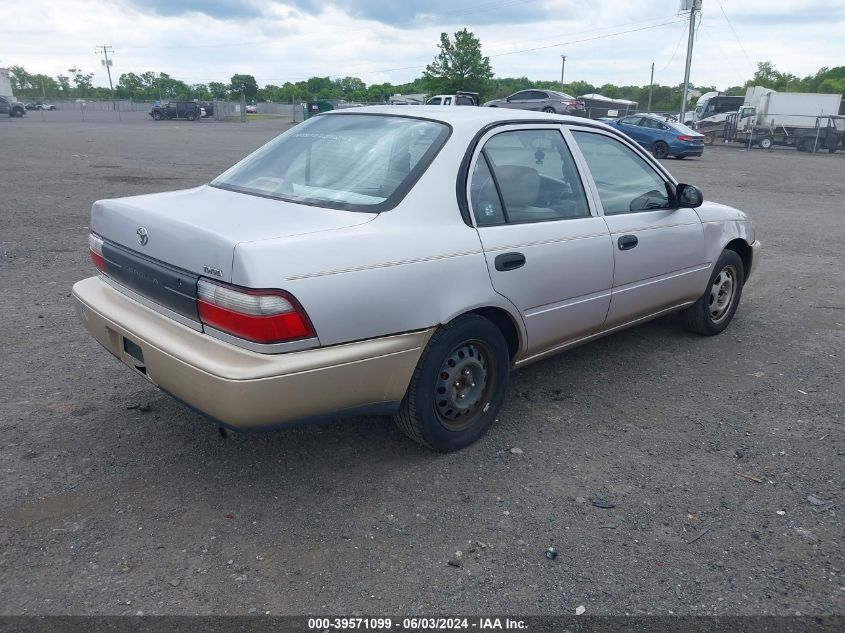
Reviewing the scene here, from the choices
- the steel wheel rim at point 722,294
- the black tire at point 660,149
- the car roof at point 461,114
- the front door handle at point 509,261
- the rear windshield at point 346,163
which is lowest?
the black tire at point 660,149

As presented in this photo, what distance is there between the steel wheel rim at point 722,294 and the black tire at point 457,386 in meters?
2.46

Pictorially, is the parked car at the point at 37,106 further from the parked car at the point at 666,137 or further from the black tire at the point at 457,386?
the black tire at the point at 457,386

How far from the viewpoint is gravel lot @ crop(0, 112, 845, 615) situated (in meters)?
2.58

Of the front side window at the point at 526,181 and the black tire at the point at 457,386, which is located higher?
the front side window at the point at 526,181

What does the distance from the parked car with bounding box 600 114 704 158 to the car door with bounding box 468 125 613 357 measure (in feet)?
72.3

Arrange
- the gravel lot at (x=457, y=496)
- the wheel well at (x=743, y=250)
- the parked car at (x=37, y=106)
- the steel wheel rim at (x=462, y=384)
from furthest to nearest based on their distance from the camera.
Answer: the parked car at (x=37, y=106) < the wheel well at (x=743, y=250) < the steel wheel rim at (x=462, y=384) < the gravel lot at (x=457, y=496)

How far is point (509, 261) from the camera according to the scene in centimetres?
345

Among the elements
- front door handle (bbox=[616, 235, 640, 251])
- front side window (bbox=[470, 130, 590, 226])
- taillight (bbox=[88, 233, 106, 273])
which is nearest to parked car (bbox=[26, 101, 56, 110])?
taillight (bbox=[88, 233, 106, 273])

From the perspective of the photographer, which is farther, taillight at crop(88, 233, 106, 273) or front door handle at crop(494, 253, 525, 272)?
taillight at crop(88, 233, 106, 273)

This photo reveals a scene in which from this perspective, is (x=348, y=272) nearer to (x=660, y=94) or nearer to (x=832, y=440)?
(x=832, y=440)

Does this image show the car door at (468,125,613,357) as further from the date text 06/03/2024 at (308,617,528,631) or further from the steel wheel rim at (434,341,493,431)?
the date text 06/03/2024 at (308,617,528,631)

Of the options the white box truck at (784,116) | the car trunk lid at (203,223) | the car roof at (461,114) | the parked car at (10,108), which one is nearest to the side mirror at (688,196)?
the car roof at (461,114)

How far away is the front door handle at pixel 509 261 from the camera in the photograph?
11.2 ft

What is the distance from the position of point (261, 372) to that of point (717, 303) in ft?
13.2
